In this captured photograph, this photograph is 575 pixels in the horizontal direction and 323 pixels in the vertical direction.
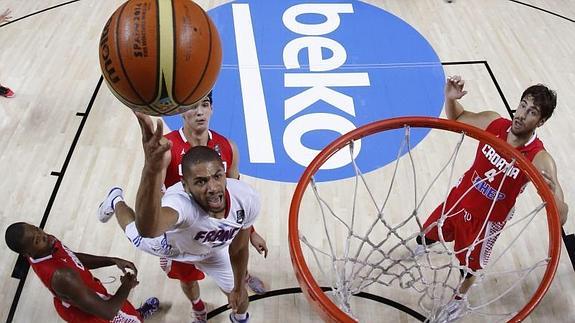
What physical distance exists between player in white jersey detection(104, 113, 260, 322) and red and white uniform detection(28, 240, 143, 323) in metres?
0.27

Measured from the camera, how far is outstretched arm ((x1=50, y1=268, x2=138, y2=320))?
241 cm

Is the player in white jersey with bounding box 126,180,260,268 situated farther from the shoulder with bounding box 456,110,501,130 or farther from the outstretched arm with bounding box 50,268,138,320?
the shoulder with bounding box 456,110,501,130

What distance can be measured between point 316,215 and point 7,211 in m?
2.08

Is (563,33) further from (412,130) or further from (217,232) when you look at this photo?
(217,232)

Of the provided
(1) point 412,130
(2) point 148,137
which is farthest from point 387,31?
(2) point 148,137

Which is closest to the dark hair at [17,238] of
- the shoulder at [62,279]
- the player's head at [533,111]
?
the shoulder at [62,279]

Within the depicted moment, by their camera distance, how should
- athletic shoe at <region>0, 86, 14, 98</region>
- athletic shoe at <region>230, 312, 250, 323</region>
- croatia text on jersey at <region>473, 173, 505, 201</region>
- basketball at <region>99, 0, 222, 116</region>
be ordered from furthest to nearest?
athletic shoe at <region>0, 86, 14, 98</region>, athletic shoe at <region>230, 312, 250, 323</region>, croatia text on jersey at <region>473, 173, 505, 201</region>, basketball at <region>99, 0, 222, 116</region>

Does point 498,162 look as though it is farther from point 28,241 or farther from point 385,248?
point 28,241

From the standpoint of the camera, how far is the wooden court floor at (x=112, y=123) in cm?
342

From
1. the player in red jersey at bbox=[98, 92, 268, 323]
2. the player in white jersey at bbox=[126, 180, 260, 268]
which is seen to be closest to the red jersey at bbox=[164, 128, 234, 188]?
the player in red jersey at bbox=[98, 92, 268, 323]

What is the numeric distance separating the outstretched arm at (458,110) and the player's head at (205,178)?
1.31 metres

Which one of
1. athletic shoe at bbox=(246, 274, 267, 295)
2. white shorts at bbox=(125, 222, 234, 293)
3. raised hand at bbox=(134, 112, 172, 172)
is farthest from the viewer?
athletic shoe at bbox=(246, 274, 267, 295)

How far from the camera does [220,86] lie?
492 cm

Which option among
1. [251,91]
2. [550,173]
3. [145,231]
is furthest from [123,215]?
[251,91]
